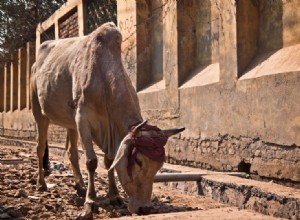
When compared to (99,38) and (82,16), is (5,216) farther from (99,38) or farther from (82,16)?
(82,16)

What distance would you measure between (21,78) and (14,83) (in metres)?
2.10

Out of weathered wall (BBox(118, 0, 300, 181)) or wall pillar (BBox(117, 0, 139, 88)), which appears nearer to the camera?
weathered wall (BBox(118, 0, 300, 181))

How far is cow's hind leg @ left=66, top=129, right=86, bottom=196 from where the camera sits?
6125 mm

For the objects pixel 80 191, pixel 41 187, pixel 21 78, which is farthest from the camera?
pixel 21 78

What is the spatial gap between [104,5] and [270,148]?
311 inches

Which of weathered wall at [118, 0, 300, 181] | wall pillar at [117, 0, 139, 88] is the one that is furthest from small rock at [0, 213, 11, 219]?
wall pillar at [117, 0, 139, 88]

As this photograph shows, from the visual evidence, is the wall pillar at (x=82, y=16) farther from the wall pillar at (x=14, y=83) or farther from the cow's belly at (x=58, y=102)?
the wall pillar at (x=14, y=83)

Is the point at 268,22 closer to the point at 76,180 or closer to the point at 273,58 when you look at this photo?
the point at 273,58

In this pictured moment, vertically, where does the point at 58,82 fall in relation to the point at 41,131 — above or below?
above

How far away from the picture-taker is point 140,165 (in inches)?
173

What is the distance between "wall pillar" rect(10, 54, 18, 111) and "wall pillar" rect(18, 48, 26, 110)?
1.32 m

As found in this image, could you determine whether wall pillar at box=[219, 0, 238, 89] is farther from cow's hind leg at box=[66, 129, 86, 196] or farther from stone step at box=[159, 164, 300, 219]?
cow's hind leg at box=[66, 129, 86, 196]

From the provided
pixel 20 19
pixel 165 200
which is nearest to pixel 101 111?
pixel 165 200

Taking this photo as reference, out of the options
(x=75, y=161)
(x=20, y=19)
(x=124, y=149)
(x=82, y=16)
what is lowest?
(x=75, y=161)
